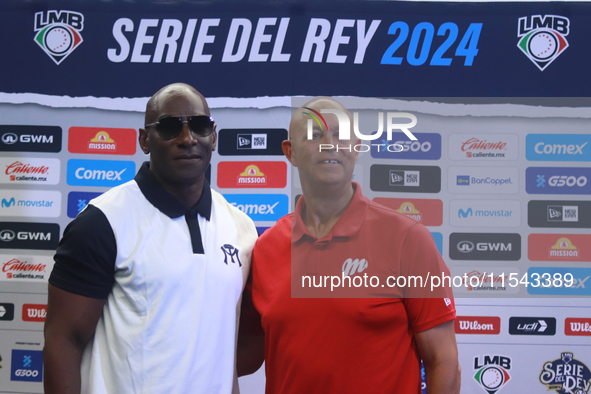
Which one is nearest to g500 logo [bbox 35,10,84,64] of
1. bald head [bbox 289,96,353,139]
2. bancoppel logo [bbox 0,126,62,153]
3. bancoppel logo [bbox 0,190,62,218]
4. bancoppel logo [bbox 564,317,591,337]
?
bancoppel logo [bbox 0,126,62,153]

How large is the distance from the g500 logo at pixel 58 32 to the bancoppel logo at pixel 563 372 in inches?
121

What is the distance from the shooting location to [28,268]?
2334 mm

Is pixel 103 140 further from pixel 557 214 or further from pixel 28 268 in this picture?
pixel 557 214

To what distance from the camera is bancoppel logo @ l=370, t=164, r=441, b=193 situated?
2287mm

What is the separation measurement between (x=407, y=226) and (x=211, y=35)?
1.59 meters

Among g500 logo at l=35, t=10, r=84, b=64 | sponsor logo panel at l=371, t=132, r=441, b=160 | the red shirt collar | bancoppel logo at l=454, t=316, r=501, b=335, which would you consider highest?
g500 logo at l=35, t=10, r=84, b=64

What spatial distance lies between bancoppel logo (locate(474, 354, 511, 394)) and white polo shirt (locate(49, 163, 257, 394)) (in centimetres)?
154

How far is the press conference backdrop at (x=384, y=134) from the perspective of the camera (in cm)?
228

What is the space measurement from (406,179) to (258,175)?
2.60ft

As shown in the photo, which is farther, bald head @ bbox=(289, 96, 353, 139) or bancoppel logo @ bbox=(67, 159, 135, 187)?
bancoppel logo @ bbox=(67, 159, 135, 187)

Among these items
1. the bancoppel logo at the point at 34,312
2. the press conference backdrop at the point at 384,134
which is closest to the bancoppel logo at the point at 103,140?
the press conference backdrop at the point at 384,134

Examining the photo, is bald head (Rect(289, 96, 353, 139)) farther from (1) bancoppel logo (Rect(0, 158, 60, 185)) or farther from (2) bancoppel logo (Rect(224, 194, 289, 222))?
(1) bancoppel logo (Rect(0, 158, 60, 185))

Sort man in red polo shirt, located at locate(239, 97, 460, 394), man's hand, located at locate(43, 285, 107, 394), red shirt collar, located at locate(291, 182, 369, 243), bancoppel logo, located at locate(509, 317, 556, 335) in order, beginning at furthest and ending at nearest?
bancoppel logo, located at locate(509, 317, 556, 335), red shirt collar, located at locate(291, 182, 369, 243), man in red polo shirt, located at locate(239, 97, 460, 394), man's hand, located at locate(43, 285, 107, 394)

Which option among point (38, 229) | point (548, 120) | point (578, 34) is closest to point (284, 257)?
point (38, 229)
